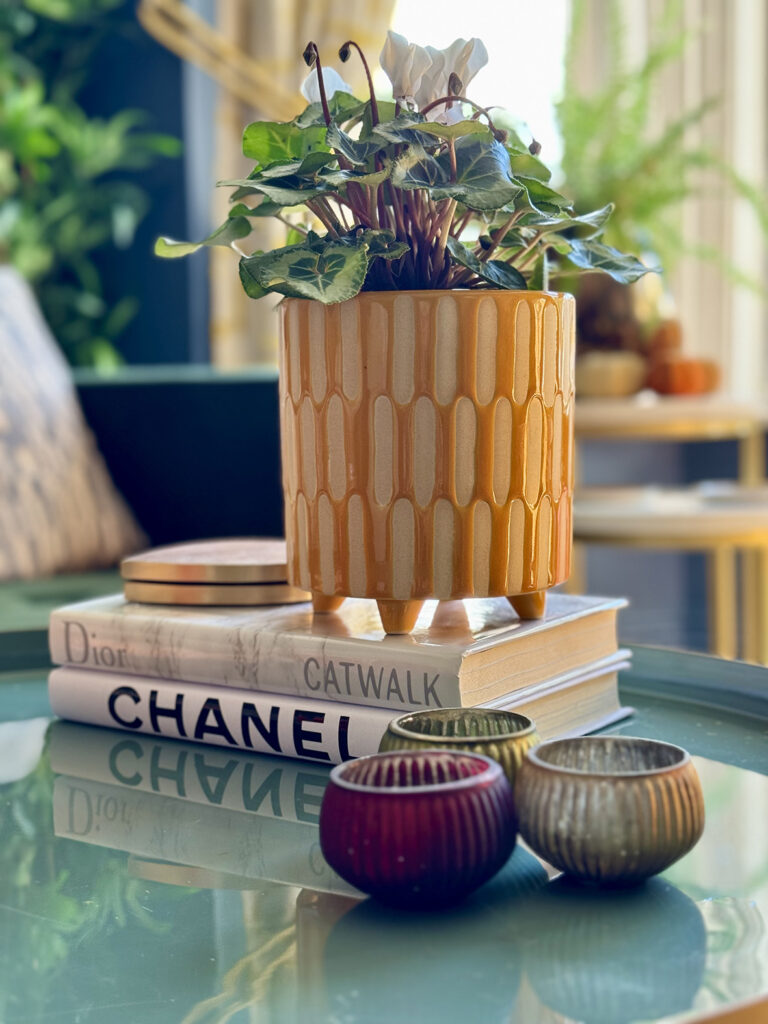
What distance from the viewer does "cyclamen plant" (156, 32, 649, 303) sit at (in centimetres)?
57

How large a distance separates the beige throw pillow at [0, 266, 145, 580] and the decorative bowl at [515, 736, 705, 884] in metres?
1.23

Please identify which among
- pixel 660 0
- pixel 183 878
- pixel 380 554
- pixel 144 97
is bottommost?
pixel 183 878

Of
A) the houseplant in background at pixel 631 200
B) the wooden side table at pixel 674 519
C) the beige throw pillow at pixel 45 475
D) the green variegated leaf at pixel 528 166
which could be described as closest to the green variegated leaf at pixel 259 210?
the green variegated leaf at pixel 528 166

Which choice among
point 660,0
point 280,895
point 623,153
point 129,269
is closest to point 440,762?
point 280,895

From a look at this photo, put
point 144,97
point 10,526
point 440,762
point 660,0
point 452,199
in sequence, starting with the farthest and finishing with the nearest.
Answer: point 660,0
point 144,97
point 10,526
point 452,199
point 440,762

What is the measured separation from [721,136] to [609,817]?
3.02 meters

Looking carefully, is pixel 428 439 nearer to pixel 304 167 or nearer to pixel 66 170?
pixel 304 167

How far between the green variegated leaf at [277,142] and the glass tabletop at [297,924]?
33 centimetres

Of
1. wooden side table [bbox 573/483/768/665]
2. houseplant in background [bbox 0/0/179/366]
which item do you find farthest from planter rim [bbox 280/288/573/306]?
houseplant in background [bbox 0/0/179/366]

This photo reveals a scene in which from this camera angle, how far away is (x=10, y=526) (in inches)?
60.8

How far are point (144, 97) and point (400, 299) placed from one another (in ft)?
8.39

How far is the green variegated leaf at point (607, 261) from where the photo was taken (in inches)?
25.5

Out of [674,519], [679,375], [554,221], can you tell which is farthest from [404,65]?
[679,375]

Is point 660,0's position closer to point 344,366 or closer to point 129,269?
point 129,269
